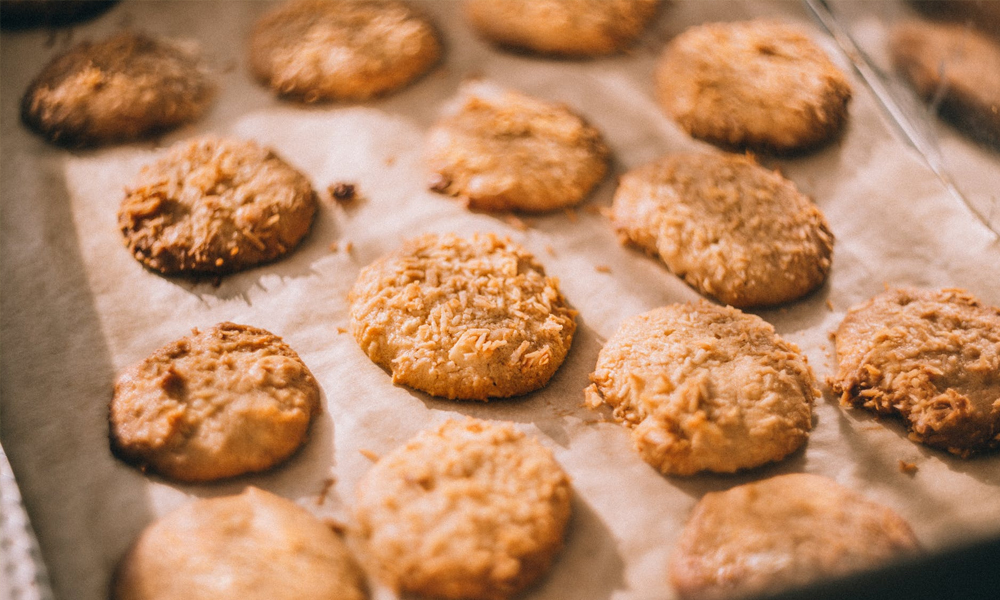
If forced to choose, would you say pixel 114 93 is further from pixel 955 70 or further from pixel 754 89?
pixel 955 70

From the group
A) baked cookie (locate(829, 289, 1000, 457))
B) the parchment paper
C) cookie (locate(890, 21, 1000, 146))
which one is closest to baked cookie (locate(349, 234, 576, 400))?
the parchment paper

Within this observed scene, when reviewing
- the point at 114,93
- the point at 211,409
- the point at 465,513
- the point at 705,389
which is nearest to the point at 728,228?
the point at 705,389

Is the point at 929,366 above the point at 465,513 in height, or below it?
above

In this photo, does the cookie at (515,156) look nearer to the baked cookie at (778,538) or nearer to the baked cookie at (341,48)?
the baked cookie at (341,48)

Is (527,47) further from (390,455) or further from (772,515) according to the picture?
(772,515)

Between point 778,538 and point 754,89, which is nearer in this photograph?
point 778,538

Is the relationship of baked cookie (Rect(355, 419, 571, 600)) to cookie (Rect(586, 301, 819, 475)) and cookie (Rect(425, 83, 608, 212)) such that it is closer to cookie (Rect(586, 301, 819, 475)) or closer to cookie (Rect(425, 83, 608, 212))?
cookie (Rect(586, 301, 819, 475))

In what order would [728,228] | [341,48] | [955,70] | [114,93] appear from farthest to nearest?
1. [341,48]
2. [114,93]
3. [955,70]
4. [728,228]
